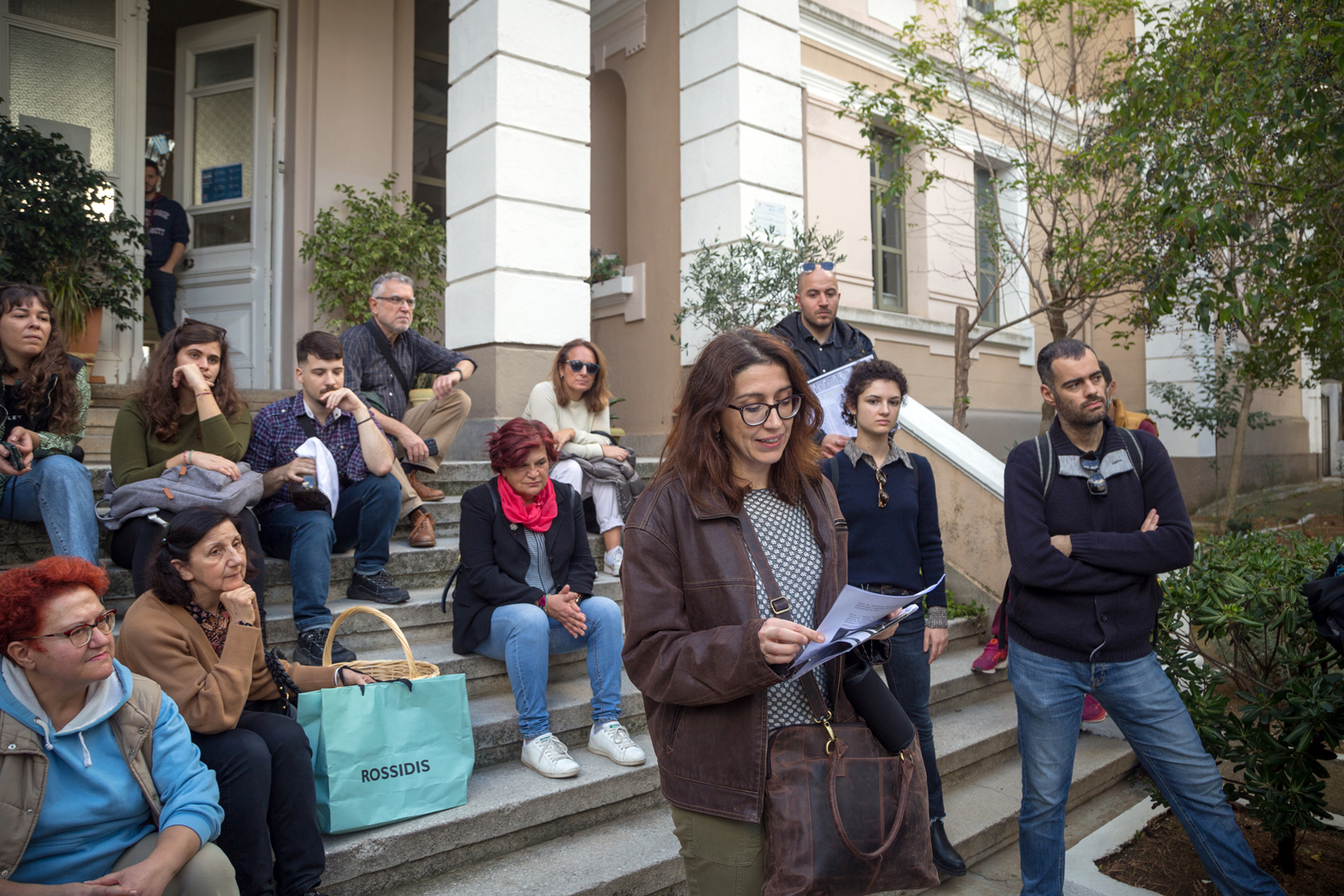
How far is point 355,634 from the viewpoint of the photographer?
4.11 m

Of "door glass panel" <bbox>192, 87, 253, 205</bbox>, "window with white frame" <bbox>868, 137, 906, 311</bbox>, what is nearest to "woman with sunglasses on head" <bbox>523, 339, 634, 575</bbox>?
"door glass panel" <bbox>192, 87, 253, 205</bbox>

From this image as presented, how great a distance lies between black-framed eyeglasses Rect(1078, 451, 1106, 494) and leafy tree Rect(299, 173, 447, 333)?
6434 millimetres

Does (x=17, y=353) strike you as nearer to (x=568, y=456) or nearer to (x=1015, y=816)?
(x=568, y=456)

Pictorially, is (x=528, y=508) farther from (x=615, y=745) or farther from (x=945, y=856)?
(x=945, y=856)

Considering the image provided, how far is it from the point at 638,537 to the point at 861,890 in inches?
35.4

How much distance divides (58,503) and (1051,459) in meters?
3.92

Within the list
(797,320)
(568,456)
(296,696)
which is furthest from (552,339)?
(296,696)

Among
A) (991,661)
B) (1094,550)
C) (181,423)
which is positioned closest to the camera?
(1094,550)

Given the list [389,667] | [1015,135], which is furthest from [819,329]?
[1015,135]

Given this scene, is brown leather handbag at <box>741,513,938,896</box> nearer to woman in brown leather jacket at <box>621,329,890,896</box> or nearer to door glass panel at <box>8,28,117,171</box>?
woman in brown leather jacket at <box>621,329,890,896</box>

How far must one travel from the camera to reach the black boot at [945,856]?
12.0ft

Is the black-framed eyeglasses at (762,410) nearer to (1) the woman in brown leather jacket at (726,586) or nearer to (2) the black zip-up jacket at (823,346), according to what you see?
(1) the woman in brown leather jacket at (726,586)

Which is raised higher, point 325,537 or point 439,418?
point 439,418

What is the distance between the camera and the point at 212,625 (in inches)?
119
